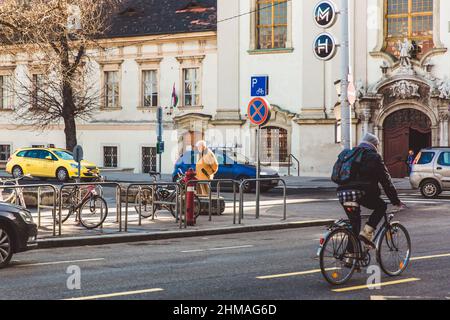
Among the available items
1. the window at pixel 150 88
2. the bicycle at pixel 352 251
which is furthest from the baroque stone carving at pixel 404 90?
the bicycle at pixel 352 251

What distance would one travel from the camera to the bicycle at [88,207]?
53.6 feet

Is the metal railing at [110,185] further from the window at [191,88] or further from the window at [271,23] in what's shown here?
the window at [191,88]

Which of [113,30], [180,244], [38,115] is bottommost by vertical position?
[180,244]

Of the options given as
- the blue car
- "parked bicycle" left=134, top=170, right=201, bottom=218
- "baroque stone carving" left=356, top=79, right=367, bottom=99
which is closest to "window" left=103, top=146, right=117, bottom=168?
"baroque stone carving" left=356, top=79, right=367, bottom=99

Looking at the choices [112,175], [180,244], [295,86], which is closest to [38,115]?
[112,175]

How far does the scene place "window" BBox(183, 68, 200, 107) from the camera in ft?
142

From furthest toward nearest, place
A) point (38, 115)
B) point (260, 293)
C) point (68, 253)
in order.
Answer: point (38, 115)
point (68, 253)
point (260, 293)

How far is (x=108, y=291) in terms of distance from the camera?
9281 mm

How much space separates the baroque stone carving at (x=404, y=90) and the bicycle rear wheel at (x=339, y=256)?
95.0 feet

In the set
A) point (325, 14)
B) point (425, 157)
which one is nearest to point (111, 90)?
point (325, 14)

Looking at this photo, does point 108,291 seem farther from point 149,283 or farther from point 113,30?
point 113,30

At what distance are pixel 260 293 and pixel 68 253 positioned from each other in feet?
17.1

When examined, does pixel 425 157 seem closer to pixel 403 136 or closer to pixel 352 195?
pixel 403 136

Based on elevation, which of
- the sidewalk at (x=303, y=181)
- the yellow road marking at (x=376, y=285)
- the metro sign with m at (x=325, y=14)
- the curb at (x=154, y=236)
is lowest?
the curb at (x=154, y=236)
